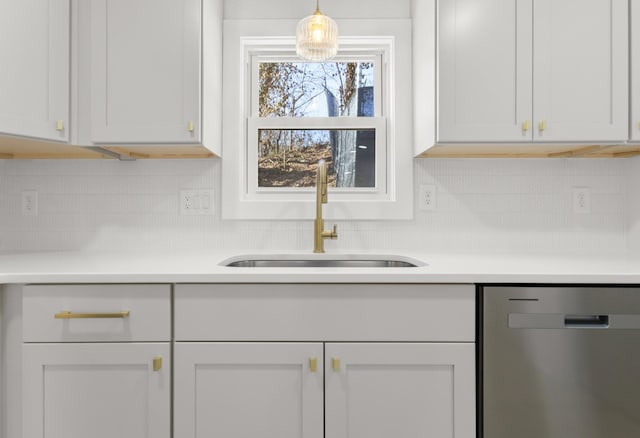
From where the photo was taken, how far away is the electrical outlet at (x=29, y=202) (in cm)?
192

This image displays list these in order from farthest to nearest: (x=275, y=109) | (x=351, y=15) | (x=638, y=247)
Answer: (x=275, y=109), (x=351, y=15), (x=638, y=247)

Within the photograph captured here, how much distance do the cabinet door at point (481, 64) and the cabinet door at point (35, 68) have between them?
1.42 m

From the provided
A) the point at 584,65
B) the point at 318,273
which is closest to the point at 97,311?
the point at 318,273

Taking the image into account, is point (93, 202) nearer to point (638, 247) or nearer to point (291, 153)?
point (291, 153)

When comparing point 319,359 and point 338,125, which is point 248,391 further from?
point 338,125

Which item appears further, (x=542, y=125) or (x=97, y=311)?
(x=542, y=125)

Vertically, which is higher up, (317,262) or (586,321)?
(317,262)

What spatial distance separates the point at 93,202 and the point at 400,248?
144 cm

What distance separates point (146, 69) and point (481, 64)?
1.26m

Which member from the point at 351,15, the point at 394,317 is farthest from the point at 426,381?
the point at 351,15

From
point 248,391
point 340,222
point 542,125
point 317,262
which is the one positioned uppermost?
point 542,125

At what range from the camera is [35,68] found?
1472 mm

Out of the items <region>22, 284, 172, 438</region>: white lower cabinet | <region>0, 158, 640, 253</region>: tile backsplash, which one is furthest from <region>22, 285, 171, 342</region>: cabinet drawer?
<region>0, 158, 640, 253</region>: tile backsplash

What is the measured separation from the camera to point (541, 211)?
194 cm
